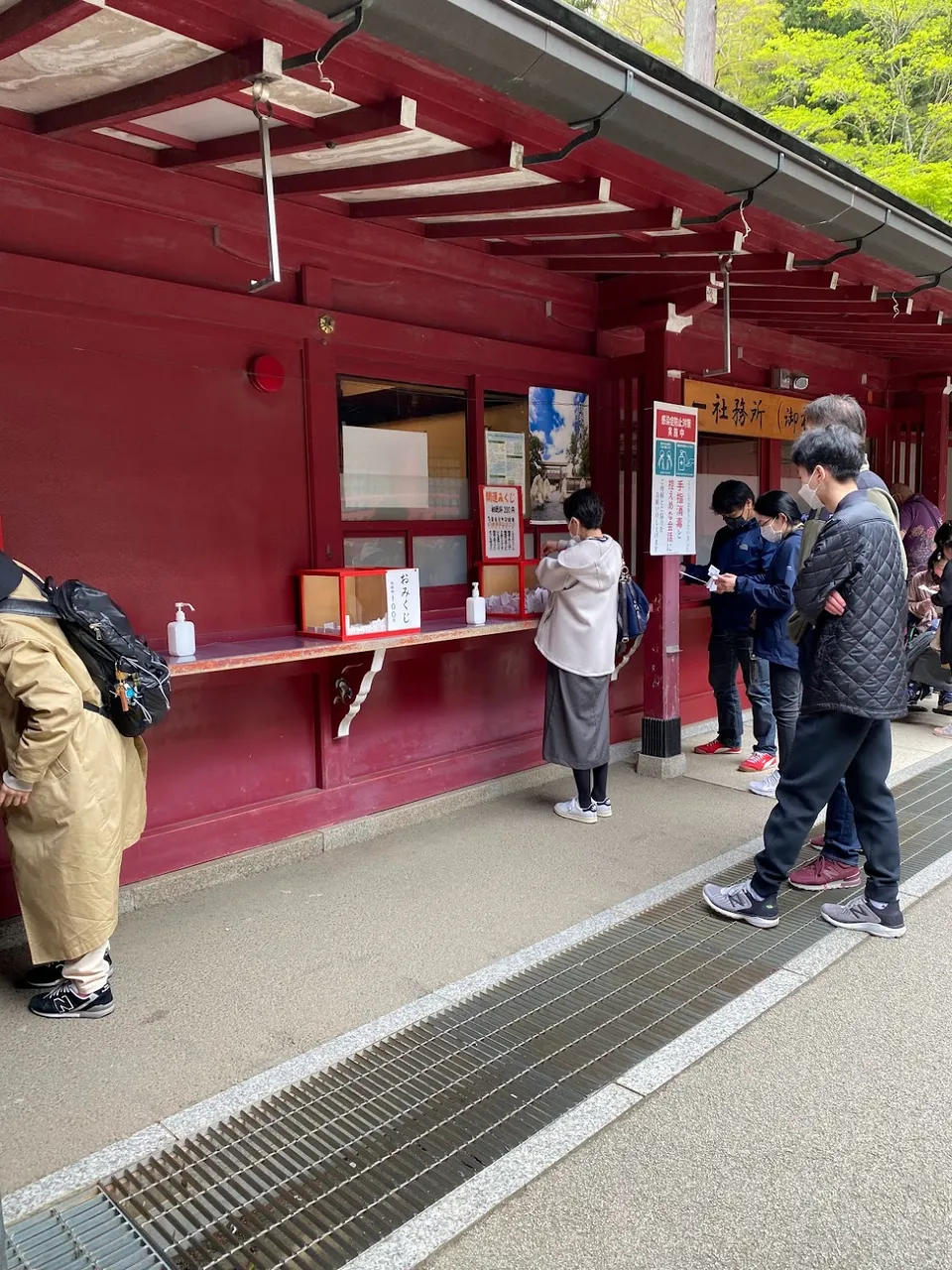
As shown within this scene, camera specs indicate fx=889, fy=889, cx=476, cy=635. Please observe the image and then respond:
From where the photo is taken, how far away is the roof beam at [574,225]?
4043 mm

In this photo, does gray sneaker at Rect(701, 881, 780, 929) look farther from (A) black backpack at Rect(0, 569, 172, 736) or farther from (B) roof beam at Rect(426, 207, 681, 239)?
(B) roof beam at Rect(426, 207, 681, 239)

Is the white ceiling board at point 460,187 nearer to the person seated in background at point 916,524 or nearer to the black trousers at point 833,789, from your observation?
the black trousers at point 833,789

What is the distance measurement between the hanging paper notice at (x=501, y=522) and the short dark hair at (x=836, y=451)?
211 centimetres

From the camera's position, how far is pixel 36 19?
2426 mm

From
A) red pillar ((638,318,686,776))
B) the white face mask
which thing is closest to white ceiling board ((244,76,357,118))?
the white face mask

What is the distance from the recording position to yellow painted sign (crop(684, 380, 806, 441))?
688 cm

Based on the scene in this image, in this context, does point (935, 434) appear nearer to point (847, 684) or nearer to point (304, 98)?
point (847, 684)

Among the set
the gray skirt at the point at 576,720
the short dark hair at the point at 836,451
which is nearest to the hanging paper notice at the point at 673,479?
the gray skirt at the point at 576,720

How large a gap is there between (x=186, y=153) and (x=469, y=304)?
199 centimetres

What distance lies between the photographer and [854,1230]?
2227mm

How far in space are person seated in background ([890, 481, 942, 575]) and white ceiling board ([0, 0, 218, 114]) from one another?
7.44 m

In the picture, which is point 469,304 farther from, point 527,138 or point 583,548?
point 527,138

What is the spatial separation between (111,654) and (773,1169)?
261 centimetres

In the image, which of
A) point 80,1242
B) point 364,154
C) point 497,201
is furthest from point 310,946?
point 497,201
